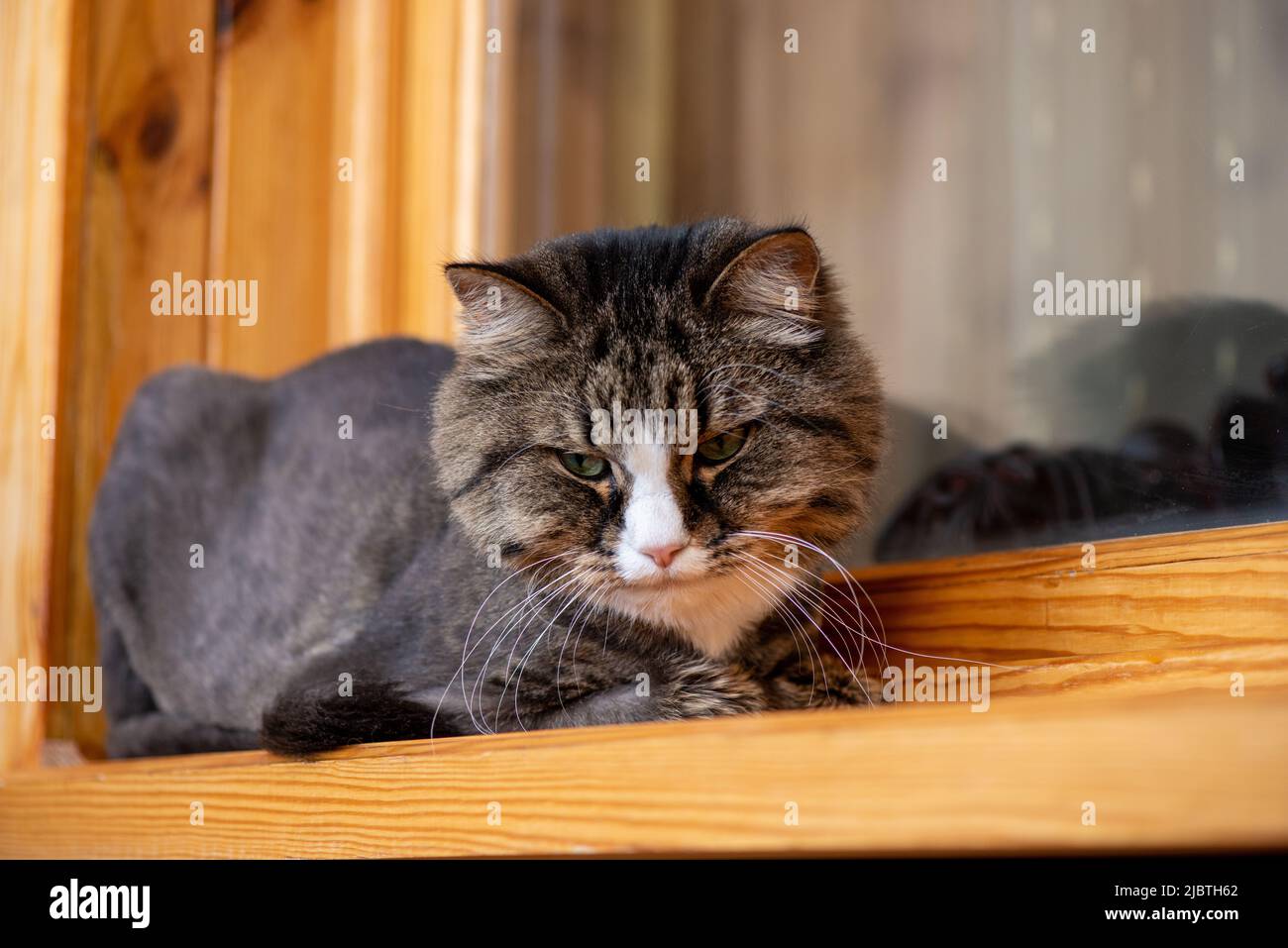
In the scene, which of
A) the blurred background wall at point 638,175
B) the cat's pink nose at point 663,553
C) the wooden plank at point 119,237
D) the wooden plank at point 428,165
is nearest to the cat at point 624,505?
the cat's pink nose at point 663,553

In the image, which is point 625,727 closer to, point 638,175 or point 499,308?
point 499,308

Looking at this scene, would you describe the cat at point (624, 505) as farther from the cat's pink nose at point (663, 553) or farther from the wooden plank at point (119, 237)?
the wooden plank at point (119, 237)

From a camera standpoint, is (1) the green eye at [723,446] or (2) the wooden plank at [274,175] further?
(2) the wooden plank at [274,175]

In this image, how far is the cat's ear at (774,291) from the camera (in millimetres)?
1456

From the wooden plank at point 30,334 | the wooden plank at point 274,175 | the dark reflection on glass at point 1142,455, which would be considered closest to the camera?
the dark reflection on glass at point 1142,455

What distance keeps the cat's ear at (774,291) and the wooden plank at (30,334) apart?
1.39 metres

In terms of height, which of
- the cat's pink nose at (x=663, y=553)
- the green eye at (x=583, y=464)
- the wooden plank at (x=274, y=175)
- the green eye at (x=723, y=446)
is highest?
the wooden plank at (x=274, y=175)

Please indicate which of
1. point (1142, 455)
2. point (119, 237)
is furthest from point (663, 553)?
point (119, 237)

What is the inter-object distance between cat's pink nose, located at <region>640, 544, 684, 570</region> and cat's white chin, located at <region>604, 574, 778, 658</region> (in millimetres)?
21

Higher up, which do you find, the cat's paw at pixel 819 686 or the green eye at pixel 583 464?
the green eye at pixel 583 464

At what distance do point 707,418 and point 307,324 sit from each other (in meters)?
1.52

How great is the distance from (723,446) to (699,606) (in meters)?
0.20

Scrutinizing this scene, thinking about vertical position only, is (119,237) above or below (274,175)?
below

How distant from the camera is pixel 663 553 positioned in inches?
53.1
